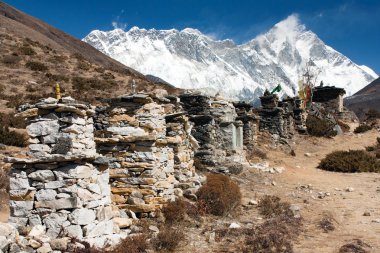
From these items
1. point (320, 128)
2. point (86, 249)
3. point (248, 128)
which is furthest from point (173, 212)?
point (320, 128)

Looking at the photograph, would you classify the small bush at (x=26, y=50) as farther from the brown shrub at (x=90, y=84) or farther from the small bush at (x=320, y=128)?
the small bush at (x=320, y=128)

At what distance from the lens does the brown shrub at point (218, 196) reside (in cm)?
1072

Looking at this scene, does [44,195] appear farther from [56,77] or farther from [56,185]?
[56,77]

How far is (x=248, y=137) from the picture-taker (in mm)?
26422

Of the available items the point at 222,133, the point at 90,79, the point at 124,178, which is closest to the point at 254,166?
the point at 222,133

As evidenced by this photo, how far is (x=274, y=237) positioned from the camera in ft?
28.3

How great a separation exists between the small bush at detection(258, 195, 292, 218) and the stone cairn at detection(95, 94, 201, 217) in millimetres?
2683

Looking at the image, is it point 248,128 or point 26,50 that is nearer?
point 248,128

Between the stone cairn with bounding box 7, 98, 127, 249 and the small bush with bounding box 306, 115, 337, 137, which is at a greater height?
the small bush with bounding box 306, 115, 337, 137

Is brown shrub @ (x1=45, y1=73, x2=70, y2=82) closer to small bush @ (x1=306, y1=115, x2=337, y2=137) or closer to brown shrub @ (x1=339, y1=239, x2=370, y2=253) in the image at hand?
small bush @ (x1=306, y1=115, x2=337, y2=137)

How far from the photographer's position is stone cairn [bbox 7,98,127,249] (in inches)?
249

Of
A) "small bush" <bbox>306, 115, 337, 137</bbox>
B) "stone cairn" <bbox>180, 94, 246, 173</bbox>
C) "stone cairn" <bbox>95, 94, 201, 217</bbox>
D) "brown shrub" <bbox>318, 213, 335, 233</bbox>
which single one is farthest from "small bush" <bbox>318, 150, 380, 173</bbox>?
"stone cairn" <bbox>95, 94, 201, 217</bbox>

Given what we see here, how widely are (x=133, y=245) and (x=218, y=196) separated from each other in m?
4.38

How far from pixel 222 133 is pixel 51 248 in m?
13.0
